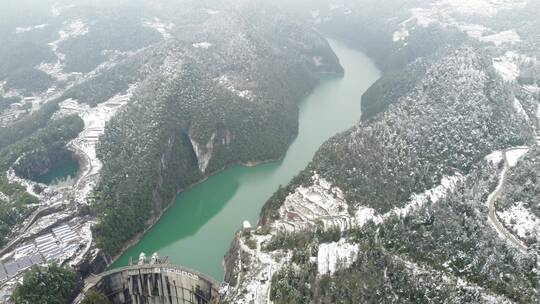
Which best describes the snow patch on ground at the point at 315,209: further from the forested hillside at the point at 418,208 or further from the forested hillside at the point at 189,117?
the forested hillside at the point at 189,117

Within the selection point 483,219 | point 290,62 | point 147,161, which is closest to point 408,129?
point 483,219

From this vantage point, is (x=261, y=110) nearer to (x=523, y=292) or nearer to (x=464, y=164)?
(x=464, y=164)

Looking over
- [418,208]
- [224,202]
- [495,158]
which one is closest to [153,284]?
[224,202]

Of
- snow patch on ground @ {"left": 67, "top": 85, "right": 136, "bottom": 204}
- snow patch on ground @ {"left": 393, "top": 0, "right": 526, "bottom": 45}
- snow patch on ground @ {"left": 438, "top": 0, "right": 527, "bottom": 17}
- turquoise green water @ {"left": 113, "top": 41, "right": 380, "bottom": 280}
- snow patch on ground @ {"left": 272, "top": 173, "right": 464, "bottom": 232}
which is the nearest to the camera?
snow patch on ground @ {"left": 272, "top": 173, "right": 464, "bottom": 232}

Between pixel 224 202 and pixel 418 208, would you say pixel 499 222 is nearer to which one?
pixel 418 208

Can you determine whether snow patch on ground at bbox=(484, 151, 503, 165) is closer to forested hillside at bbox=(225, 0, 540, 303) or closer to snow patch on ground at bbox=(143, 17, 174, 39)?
forested hillside at bbox=(225, 0, 540, 303)

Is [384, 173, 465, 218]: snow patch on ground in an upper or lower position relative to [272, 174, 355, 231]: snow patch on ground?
upper

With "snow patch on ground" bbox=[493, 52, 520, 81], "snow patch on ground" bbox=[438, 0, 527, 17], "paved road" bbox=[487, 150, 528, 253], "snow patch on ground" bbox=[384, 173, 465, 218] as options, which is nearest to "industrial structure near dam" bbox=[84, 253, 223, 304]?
"snow patch on ground" bbox=[384, 173, 465, 218]

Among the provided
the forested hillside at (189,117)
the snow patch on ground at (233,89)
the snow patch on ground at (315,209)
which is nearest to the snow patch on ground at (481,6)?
the forested hillside at (189,117)
